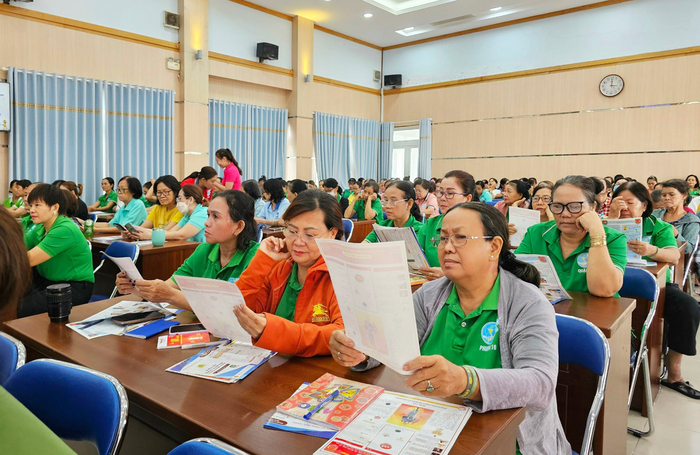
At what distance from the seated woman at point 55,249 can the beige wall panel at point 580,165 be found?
9271mm

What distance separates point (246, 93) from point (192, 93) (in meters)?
1.45

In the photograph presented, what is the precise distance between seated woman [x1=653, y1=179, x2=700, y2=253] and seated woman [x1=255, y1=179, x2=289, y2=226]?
159 inches

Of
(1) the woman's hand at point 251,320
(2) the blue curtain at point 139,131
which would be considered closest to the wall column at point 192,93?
(2) the blue curtain at point 139,131

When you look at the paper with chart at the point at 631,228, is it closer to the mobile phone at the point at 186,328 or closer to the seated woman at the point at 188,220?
the mobile phone at the point at 186,328

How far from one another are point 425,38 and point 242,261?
10736 mm

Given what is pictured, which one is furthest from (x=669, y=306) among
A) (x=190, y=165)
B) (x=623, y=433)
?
(x=190, y=165)

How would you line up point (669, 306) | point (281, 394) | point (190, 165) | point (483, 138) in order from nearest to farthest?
point (281, 394), point (669, 306), point (190, 165), point (483, 138)

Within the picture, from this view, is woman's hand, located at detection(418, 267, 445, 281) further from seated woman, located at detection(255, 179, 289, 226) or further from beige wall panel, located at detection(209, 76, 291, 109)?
beige wall panel, located at detection(209, 76, 291, 109)

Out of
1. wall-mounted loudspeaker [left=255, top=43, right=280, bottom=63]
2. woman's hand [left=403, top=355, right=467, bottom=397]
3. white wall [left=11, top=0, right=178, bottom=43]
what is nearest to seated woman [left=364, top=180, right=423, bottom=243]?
woman's hand [left=403, top=355, right=467, bottom=397]

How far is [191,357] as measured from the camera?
1547 mm

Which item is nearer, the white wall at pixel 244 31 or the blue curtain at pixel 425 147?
the white wall at pixel 244 31

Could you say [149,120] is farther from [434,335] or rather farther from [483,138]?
[434,335]

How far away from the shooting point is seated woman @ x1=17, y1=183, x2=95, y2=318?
2920 mm

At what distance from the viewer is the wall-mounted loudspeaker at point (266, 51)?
31.5ft
